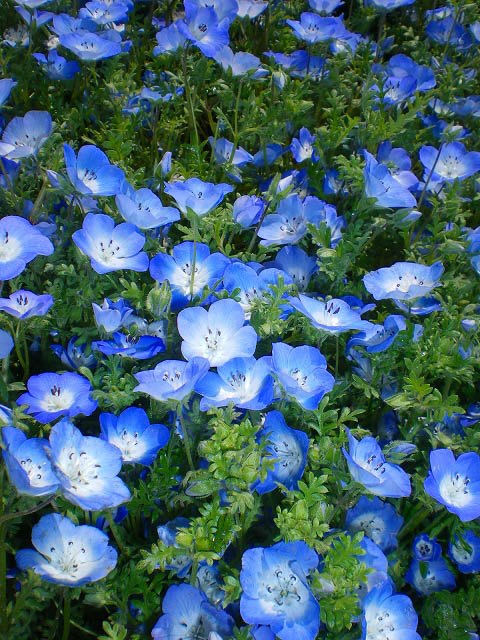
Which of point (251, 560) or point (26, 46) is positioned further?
point (26, 46)

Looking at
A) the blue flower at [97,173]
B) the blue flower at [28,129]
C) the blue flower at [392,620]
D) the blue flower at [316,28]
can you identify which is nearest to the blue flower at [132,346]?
the blue flower at [97,173]

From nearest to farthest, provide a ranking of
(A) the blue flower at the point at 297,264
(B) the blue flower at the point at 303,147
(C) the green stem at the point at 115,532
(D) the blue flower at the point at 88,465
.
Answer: (D) the blue flower at the point at 88,465
(C) the green stem at the point at 115,532
(A) the blue flower at the point at 297,264
(B) the blue flower at the point at 303,147

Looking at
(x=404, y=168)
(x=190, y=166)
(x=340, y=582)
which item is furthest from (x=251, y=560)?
(x=404, y=168)

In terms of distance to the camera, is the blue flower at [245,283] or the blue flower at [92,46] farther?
the blue flower at [92,46]

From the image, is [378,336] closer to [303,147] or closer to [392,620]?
[392,620]

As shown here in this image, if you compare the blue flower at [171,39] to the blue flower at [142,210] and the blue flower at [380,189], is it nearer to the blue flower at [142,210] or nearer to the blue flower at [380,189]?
the blue flower at [142,210]

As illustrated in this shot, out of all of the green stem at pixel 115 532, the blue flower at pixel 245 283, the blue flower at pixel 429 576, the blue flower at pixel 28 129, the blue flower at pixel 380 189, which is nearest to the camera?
the green stem at pixel 115 532

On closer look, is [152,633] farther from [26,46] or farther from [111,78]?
[26,46]

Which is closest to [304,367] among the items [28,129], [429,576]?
[429,576]
